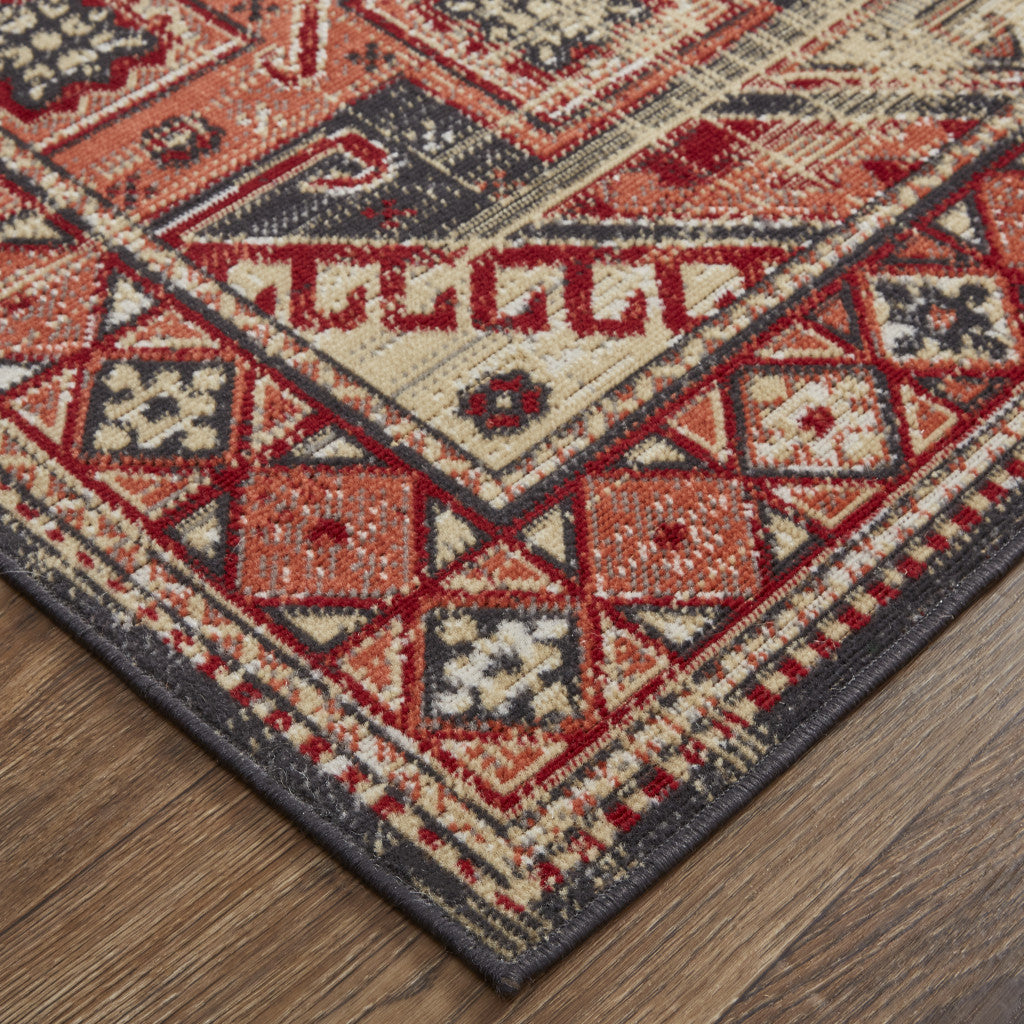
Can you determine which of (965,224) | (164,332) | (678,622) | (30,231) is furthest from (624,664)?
(30,231)

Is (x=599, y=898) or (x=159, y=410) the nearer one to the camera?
(x=599, y=898)

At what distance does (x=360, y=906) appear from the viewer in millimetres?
880

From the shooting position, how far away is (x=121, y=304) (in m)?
1.22

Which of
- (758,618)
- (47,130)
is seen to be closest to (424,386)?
(758,618)

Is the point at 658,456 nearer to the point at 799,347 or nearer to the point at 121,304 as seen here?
the point at 799,347

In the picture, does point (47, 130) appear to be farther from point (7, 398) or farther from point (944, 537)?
point (944, 537)

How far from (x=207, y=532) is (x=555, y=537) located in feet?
0.99

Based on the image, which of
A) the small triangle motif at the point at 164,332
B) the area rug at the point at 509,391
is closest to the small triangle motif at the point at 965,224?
the area rug at the point at 509,391

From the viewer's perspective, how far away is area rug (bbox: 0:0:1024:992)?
3.08 ft

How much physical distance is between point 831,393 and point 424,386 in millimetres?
392

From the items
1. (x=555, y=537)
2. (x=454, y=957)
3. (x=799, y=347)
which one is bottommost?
(x=454, y=957)

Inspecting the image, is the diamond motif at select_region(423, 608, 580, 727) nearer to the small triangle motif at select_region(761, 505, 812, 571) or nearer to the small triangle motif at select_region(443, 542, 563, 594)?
the small triangle motif at select_region(443, 542, 563, 594)

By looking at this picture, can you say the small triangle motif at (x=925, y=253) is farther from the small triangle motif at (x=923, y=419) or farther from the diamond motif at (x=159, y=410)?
the diamond motif at (x=159, y=410)

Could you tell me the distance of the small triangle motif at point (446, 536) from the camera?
1.04 metres
